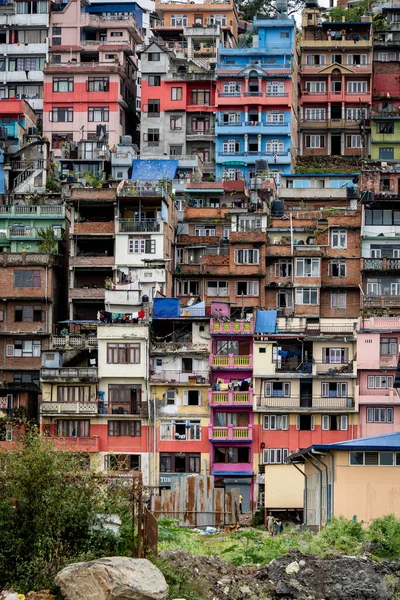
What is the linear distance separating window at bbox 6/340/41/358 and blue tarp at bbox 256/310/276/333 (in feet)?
42.7

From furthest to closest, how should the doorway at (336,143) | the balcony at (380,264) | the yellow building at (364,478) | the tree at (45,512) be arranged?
the doorway at (336,143)
the balcony at (380,264)
the yellow building at (364,478)
the tree at (45,512)

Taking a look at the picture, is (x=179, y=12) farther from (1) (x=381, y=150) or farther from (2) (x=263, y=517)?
(2) (x=263, y=517)

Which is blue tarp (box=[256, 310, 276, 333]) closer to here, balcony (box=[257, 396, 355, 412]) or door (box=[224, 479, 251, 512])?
balcony (box=[257, 396, 355, 412])

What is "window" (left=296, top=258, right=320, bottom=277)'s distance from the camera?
8712 centimetres

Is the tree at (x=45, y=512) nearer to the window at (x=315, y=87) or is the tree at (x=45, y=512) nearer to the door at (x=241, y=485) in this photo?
the door at (x=241, y=485)

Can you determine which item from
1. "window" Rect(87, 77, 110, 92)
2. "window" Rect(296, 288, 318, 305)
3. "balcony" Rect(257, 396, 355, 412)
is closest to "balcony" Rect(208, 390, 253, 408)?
"balcony" Rect(257, 396, 355, 412)

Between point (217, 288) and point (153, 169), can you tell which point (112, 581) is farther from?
point (153, 169)

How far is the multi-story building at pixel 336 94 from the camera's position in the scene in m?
110

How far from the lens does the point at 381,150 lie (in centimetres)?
10950

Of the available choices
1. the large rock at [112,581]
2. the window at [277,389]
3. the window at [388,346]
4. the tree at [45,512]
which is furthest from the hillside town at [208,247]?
the large rock at [112,581]

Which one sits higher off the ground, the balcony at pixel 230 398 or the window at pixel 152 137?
the window at pixel 152 137

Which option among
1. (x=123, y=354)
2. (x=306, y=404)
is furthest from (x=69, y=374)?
(x=306, y=404)

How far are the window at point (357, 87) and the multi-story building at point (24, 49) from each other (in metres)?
23.3

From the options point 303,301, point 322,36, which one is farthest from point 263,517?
point 322,36
